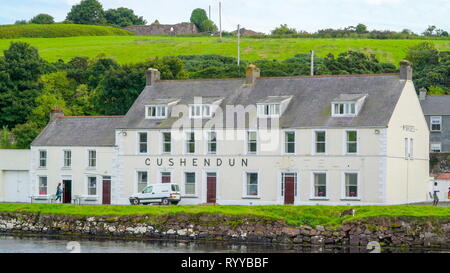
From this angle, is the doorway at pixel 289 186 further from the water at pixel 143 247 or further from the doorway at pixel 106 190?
the doorway at pixel 106 190

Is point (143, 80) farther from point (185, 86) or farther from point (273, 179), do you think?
point (273, 179)

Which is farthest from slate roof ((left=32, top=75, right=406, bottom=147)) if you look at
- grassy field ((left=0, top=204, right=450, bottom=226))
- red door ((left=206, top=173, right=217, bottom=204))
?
grassy field ((left=0, top=204, right=450, bottom=226))

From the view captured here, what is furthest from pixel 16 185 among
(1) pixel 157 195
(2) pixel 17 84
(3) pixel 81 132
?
(2) pixel 17 84

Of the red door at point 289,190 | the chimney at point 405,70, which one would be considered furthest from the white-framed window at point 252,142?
the chimney at point 405,70

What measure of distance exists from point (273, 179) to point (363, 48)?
295ft

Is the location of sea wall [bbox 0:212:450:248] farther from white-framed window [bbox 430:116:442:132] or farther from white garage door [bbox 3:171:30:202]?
white-framed window [bbox 430:116:442:132]

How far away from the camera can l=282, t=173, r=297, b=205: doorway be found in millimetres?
65938

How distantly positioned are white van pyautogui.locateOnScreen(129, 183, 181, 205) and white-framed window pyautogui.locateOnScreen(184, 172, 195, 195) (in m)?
1.99

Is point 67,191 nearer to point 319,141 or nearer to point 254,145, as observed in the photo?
point 254,145

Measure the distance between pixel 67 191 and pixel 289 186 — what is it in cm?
1876

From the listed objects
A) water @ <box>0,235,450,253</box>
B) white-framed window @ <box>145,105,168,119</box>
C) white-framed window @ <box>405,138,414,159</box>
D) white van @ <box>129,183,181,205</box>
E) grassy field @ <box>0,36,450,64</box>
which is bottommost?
water @ <box>0,235,450,253</box>

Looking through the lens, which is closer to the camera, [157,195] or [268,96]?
[157,195]

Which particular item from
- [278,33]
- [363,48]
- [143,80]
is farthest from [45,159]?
[278,33]

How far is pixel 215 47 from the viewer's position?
16000 cm
